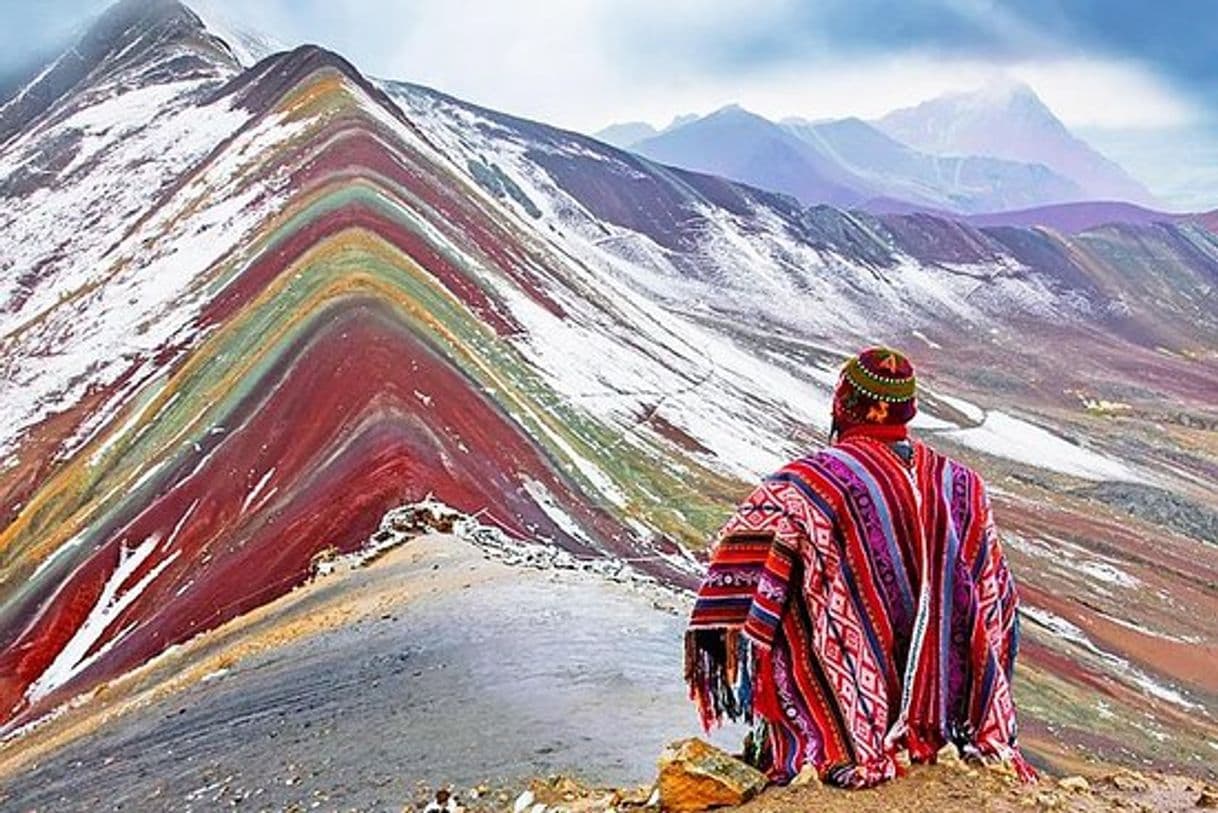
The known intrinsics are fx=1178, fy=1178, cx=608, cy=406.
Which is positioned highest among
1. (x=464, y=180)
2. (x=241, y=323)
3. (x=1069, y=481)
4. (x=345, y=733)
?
(x=464, y=180)

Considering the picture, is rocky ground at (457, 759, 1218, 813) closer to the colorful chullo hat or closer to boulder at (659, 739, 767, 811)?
boulder at (659, 739, 767, 811)

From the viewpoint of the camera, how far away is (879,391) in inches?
141

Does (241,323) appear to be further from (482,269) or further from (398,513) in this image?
(398,513)

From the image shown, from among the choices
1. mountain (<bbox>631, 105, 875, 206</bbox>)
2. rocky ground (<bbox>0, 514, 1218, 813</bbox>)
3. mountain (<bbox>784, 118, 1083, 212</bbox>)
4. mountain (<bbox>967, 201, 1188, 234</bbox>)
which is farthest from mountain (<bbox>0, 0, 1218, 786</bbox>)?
mountain (<bbox>784, 118, 1083, 212</bbox>)

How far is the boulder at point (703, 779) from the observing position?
3633 millimetres

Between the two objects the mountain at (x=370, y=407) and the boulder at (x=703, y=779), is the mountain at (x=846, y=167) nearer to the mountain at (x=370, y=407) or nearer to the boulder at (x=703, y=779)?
the mountain at (x=370, y=407)

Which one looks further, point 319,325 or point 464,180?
point 464,180

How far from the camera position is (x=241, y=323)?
23297 mm

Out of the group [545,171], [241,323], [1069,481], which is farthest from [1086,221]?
[241,323]

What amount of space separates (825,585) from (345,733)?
16.0ft

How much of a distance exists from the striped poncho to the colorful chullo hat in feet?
0.26

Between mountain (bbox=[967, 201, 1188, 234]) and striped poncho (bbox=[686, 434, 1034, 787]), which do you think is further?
mountain (bbox=[967, 201, 1188, 234])

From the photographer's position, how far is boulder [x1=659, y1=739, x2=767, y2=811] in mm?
3633

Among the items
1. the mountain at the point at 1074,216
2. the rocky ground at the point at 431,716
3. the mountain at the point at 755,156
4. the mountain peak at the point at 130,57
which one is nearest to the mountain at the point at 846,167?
the mountain at the point at 755,156
